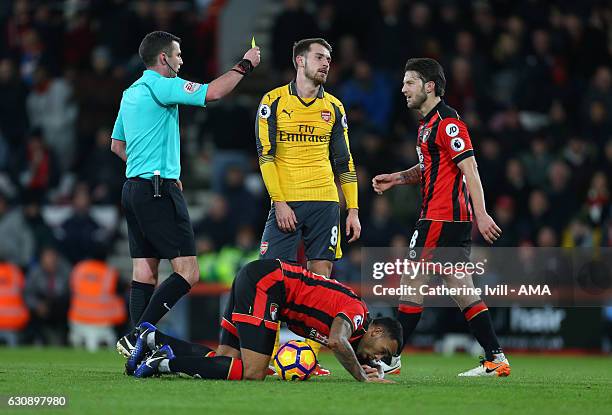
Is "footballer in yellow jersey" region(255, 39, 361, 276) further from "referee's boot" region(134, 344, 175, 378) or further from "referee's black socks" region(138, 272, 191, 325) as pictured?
"referee's boot" region(134, 344, 175, 378)

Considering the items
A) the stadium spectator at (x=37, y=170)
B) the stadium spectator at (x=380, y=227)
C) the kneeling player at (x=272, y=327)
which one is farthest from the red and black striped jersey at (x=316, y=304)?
the stadium spectator at (x=37, y=170)

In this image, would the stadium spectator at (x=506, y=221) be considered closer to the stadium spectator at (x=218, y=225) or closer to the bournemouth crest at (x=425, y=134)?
the stadium spectator at (x=218, y=225)

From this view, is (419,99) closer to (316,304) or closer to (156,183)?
(316,304)

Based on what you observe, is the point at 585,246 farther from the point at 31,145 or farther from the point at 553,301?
the point at 31,145

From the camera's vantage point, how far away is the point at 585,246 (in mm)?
15016

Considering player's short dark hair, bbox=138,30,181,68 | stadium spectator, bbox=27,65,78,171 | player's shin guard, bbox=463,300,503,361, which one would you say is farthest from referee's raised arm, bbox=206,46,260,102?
stadium spectator, bbox=27,65,78,171

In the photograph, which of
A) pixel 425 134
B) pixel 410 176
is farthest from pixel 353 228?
pixel 425 134

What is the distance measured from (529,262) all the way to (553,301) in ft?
1.81

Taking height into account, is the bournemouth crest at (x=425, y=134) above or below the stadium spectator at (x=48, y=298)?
above

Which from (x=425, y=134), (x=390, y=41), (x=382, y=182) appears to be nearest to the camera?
(x=425, y=134)

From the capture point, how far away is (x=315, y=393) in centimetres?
781

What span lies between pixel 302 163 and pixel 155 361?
202cm

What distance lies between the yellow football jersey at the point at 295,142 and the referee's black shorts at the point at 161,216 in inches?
30.5

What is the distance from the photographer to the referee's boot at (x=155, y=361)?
8.56 meters
